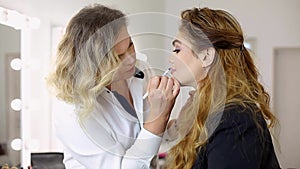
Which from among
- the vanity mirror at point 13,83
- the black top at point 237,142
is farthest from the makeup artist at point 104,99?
the vanity mirror at point 13,83

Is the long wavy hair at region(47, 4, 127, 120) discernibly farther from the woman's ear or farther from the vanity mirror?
the vanity mirror

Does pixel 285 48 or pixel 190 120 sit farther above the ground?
pixel 285 48

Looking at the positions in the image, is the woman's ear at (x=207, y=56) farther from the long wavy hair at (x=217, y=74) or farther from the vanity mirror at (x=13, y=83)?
the vanity mirror at (x=13, y=83)

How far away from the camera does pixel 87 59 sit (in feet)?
2.53

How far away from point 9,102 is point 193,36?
0.91 m

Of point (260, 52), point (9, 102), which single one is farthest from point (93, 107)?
point (260, 52)

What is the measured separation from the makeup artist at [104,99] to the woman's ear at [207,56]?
8 centimetres

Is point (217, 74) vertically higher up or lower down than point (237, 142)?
higher up

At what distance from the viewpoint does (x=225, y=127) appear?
67 cm

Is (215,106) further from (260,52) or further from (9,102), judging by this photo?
(260,52)

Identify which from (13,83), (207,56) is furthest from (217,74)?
(13,83)

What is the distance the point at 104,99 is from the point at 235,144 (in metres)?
0.31

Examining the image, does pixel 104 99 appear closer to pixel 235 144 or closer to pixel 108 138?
pixel 108 138

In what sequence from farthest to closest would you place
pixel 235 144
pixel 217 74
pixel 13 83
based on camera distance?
pixel 13 83 → pixel 217 74 → pixel 235 144
